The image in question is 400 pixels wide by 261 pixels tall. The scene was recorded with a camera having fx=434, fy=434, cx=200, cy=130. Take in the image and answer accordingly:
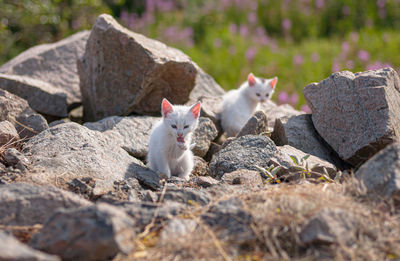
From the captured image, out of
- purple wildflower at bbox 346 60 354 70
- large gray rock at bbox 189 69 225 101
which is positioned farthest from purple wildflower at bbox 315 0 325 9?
large gray rock at bbox 189 69 225 101

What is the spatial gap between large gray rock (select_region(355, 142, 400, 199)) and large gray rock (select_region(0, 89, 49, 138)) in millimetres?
3248

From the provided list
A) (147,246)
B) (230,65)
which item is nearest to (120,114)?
(147,246)

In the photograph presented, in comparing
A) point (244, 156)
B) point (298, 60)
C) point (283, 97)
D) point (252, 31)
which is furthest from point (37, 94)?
point (252, 31)

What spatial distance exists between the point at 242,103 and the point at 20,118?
305 centimetres

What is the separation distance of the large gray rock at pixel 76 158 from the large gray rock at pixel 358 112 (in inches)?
76.0

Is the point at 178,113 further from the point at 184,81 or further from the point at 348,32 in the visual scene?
the point at 348,32

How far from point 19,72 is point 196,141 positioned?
9.63 ft

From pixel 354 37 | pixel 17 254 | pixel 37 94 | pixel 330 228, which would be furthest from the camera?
pixel 354 37

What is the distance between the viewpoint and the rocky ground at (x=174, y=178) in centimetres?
225

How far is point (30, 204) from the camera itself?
259cm

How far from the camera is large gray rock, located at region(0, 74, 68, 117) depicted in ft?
17.4

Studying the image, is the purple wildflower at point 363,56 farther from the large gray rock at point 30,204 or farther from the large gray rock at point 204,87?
the large gray rock at point 30,204

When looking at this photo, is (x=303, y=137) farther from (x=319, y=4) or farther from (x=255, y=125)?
(x=319, y=4)

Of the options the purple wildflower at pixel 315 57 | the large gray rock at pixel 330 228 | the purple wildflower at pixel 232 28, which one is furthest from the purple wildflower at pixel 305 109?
the large gray rock at pixel 330 228
